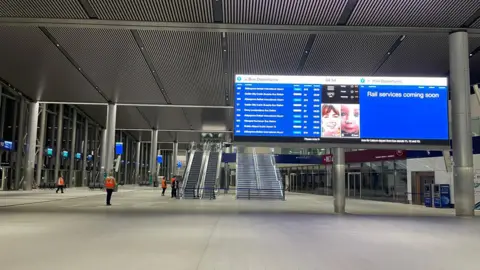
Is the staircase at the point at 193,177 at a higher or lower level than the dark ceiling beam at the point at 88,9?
lower

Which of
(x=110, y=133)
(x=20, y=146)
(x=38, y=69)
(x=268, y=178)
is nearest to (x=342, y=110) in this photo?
(x=268, y=178)

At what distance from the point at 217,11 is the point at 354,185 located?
19.1m

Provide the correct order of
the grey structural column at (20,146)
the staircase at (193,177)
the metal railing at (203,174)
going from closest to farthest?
the metal railing at (203,174) → the staircase at (193,177) → the grey structural column at (20,146)

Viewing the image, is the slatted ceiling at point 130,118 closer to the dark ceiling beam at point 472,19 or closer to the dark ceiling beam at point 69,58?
the dark ceiling beam at point 69,58

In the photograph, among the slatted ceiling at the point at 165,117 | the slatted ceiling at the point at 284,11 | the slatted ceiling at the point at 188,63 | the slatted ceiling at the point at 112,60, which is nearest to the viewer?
the slatted ceiling at the point at 284,11

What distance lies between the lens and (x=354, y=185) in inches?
1117

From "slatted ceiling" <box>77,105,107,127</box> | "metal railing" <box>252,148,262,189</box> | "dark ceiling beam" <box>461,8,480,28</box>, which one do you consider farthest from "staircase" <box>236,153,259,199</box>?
"dark ceiling beam" <box>461,8,480,28</box>

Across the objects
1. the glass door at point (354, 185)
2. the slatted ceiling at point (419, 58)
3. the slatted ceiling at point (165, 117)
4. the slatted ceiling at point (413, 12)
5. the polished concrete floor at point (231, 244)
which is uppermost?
the slatted ceiling at point (413, 12)

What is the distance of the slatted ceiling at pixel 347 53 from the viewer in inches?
605

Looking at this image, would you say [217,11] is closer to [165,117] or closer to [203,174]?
[203,174]

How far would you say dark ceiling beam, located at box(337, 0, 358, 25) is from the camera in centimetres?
1229

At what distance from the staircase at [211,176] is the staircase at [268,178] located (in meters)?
3.01

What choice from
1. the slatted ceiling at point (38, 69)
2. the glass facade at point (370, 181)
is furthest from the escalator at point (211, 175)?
the glass facade at point (370, 181)

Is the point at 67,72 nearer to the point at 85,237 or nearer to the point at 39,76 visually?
the point at 39,76
